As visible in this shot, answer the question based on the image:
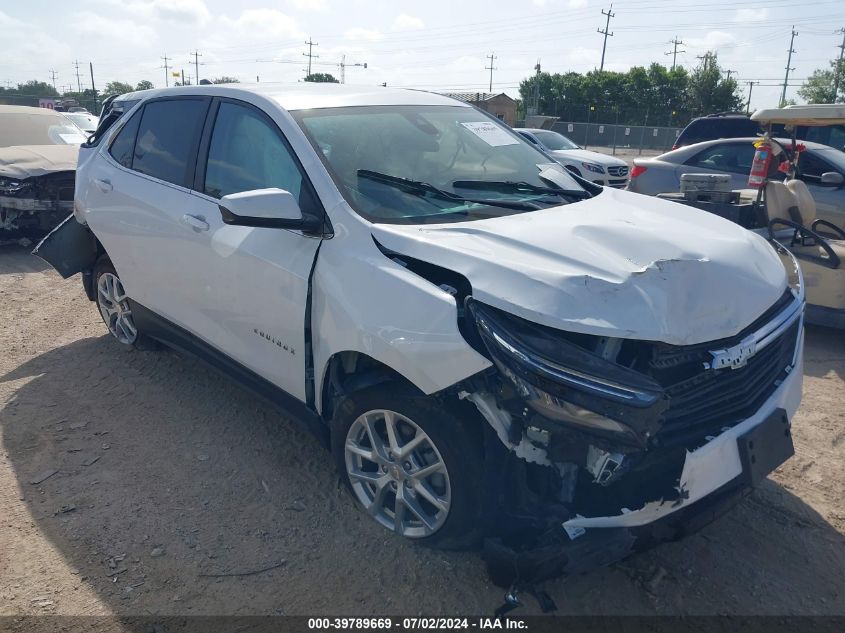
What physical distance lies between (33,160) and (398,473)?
752 cm

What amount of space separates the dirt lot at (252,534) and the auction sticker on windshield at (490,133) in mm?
2025

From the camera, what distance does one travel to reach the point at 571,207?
128 inches

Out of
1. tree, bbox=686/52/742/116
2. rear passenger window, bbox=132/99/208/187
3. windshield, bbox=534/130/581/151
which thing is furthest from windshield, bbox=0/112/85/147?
tree, bbox=686/52/742/116

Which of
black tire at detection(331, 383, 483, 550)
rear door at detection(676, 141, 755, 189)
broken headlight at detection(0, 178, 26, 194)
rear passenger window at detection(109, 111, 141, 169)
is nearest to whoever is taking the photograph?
black tire at detection(331, 383, 483, 550)

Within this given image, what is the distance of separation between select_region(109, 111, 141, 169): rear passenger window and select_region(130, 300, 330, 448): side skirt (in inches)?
39.0

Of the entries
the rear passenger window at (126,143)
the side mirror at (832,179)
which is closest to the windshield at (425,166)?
the rear passenger window at (126,143)

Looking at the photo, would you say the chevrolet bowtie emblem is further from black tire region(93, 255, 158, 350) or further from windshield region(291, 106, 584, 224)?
black tire region(93, 255, 158, 350)

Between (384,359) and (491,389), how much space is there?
46cm

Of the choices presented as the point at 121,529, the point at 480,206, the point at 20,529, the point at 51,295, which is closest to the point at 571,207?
the point at 480,206

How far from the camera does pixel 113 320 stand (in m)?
5.13

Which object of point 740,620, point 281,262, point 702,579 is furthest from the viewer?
point 281,262

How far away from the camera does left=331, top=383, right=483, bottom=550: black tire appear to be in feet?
8.18

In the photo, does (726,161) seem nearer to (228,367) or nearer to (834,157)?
(834,157)

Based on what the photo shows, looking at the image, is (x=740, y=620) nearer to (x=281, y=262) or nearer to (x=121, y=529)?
(x=281, y=262)
